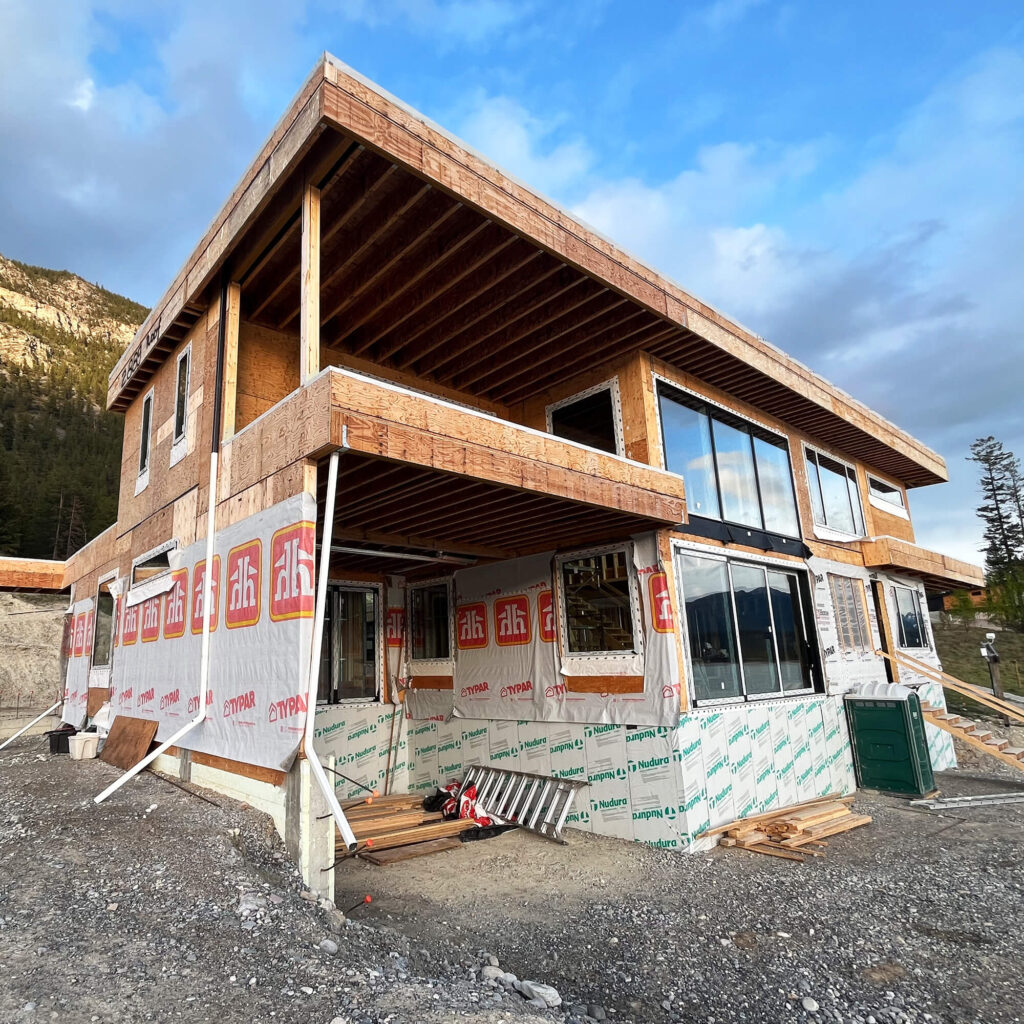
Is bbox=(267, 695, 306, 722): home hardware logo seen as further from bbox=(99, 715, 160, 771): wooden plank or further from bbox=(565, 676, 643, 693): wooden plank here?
bbox=(565, 676, 643, 693): wooden plank

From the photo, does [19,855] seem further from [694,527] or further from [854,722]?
[854,722]

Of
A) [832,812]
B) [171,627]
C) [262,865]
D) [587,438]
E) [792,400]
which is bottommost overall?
[832,812]

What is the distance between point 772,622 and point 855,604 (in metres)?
3.49

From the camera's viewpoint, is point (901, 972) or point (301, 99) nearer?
point (901, 972)

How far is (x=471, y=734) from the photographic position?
1009 centimetres

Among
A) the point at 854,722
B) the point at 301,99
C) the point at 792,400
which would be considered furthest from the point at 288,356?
the point at 854,722

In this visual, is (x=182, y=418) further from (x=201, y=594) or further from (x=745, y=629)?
(x=745, y=629)

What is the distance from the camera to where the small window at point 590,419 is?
30.5 ft

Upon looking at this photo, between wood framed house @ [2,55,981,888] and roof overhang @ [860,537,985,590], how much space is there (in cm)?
84

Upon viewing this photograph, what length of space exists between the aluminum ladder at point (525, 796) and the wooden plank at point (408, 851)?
1098 mm

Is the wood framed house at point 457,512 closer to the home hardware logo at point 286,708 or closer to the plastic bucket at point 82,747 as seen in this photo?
the home hardware logo at point 286,708

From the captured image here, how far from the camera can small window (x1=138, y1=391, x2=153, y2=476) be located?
33.0 ft

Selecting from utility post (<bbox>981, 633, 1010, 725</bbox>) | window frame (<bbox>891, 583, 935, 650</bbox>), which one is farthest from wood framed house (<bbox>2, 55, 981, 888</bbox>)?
utility post (<bbox>981, 633, 1010, 725</bbox>)

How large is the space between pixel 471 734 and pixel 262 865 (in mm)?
5184
